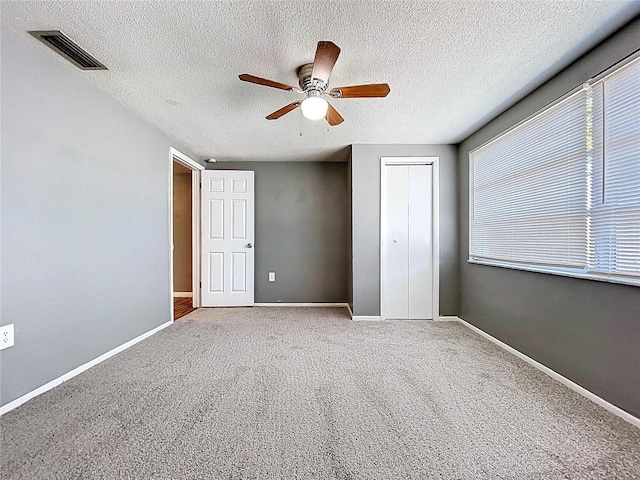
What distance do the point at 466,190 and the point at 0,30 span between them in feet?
13.3

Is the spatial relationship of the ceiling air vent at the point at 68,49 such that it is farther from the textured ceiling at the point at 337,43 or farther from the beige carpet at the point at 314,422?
the beige carpet at the point at 314,422

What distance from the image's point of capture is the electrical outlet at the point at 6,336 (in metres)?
1.63

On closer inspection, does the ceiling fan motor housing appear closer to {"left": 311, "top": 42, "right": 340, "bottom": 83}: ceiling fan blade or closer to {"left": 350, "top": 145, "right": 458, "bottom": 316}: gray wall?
{"left": 311, "top": 42, "right": 340, "bottom": 83}: ceiling fan blade

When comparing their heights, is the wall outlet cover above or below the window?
below

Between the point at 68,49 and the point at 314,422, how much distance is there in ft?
8.89

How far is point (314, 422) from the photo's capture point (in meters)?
1.59

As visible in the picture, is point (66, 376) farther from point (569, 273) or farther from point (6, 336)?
point (569, 273)

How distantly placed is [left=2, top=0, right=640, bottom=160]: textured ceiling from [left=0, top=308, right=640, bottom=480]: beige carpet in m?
2.20

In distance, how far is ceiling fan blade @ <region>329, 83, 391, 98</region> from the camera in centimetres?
196

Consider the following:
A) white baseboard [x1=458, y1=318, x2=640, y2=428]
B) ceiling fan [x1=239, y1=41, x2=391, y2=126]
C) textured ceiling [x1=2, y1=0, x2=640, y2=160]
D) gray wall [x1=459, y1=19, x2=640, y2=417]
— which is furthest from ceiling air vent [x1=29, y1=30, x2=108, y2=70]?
white baseboard [x1=458, y1=318, x2=640, y2=428]

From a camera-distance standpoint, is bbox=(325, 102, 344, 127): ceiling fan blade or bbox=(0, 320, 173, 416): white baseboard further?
bbox=(325, 102, 344, 127): ceiling fan blade

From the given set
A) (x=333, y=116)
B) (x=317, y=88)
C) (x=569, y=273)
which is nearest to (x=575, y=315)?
(x=569, y=273)

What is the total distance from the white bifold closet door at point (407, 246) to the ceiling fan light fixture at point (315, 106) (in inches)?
74.4

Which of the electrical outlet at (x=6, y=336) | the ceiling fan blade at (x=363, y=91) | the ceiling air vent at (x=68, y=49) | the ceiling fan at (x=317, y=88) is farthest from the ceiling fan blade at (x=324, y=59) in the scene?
the electrical outlet at (x=6, y=336)
